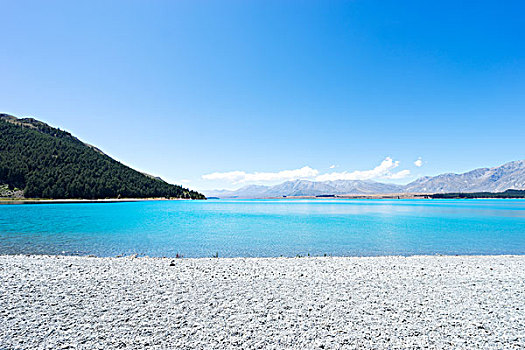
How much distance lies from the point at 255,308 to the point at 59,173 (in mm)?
154872

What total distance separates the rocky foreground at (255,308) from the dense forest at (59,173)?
133050 millimetres

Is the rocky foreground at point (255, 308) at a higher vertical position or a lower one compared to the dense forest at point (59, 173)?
lower

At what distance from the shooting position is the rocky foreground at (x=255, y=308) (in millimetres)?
5918

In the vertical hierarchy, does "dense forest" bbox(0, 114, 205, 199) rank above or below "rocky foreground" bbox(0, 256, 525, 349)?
above

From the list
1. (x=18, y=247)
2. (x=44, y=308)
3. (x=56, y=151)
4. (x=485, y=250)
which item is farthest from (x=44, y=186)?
(x=485, y=250)

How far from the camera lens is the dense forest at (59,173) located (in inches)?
4489

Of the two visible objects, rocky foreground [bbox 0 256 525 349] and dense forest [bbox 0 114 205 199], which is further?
dense forest [bbox 0 114 205 199]

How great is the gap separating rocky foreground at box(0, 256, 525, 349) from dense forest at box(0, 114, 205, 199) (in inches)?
5238

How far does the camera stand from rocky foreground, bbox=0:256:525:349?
5.92m

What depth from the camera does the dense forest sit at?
374 feet

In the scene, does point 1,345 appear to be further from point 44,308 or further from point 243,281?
point 243,281

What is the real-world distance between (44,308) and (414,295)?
1118 cm

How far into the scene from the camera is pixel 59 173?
419 feet

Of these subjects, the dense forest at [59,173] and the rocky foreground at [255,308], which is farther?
the dense forest at [59,173]
